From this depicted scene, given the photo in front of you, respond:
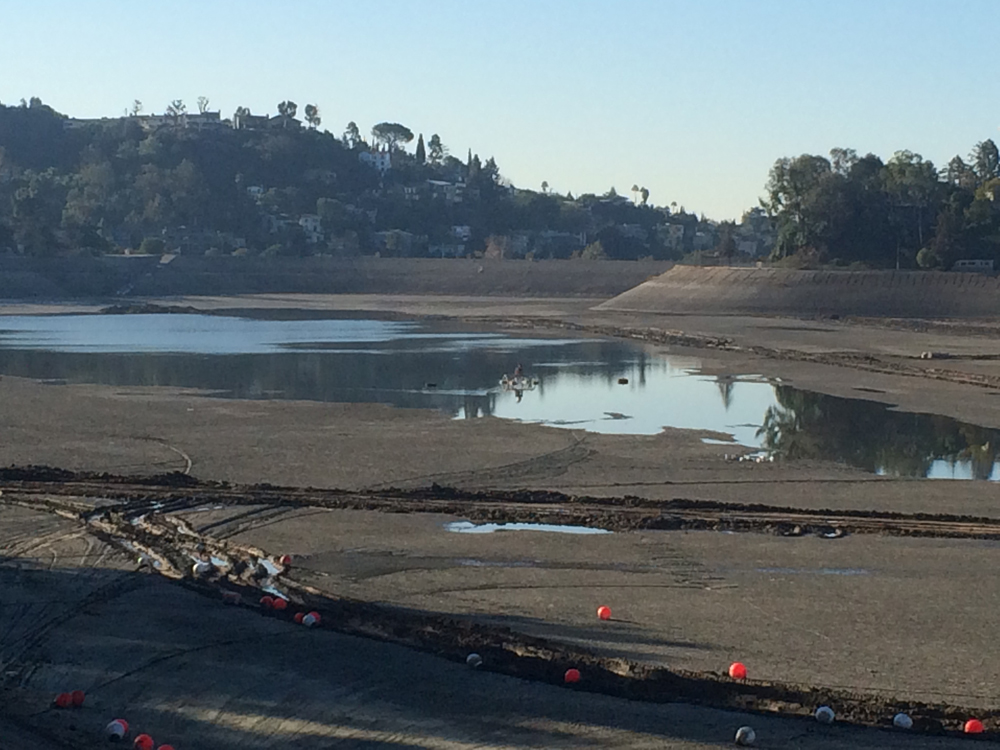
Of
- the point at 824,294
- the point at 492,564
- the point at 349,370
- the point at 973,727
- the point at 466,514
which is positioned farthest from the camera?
the point at 824,294

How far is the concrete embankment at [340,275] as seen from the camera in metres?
128

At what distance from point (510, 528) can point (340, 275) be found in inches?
4514

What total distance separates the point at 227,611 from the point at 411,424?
65.9ft

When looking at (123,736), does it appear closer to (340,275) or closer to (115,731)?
(115,731)

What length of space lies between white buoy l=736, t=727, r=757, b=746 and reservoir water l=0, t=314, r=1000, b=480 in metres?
18.6

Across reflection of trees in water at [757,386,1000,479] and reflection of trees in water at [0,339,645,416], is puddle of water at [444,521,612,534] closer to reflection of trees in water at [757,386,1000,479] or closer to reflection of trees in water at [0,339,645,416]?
reflection of trees in water at [757,386,1000,479]

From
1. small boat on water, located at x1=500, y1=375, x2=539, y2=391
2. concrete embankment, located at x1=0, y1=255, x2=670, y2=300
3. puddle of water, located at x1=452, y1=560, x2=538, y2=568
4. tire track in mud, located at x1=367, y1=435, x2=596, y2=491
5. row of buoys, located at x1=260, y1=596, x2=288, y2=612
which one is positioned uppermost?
concrete embankment, located at x1=0, y1=255, x2=670, y2=300

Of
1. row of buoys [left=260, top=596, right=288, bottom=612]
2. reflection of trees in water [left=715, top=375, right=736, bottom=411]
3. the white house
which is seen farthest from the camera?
the white house

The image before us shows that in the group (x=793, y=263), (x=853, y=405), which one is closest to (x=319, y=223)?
(x=793, y=263)

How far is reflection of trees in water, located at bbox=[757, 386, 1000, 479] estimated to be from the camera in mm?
32406

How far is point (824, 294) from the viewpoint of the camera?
102 metres

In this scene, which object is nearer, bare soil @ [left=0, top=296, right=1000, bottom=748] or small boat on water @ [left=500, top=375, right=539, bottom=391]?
bare soil @ [left=0, top=296, right=1000, bottom=748]

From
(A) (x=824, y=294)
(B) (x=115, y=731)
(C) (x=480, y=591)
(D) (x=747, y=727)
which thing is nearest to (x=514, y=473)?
(C) (x=480, y=591)

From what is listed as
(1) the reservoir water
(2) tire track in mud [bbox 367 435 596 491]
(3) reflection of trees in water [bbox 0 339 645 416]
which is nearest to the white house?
(1) the reservoir water
